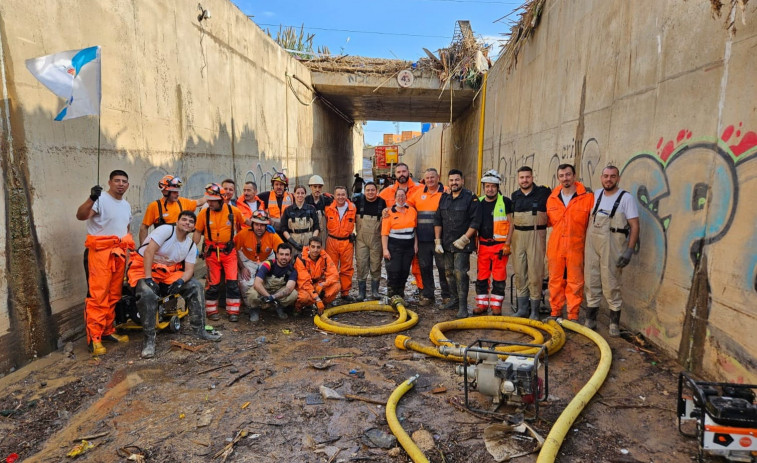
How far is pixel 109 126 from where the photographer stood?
523 centimetres

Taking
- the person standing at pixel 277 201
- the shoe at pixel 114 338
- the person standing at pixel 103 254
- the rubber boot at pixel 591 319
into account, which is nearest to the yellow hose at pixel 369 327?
the person standing at pixel 277 201

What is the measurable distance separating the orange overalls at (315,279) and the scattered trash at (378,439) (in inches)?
111

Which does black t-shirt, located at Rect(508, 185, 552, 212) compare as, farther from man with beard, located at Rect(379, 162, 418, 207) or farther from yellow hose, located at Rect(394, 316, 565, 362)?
man with beard, located at Rect(379, 162, 418, 207)

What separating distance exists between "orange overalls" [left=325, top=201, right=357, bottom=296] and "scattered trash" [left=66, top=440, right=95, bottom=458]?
395 centimetres

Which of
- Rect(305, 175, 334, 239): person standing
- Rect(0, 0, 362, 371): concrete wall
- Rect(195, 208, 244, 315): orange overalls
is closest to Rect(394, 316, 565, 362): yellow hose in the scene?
Rect(195, 208, 244, 315): orange overalls

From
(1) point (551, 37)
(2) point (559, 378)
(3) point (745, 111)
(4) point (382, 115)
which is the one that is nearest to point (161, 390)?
(2) point (559, 378)

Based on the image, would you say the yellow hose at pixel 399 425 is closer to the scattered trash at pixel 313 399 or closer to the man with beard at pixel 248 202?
the scattered trash at pixel 313 399

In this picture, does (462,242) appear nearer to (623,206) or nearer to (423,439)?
(623,206)

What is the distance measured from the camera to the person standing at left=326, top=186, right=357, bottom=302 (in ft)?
21.2

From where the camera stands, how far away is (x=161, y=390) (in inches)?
153

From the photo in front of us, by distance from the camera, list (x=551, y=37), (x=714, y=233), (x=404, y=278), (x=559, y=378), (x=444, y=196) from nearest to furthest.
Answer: (x=714, y=233) < (x=559, y=378) < (x=444, y=196) < (x=404, y=278) < (x=551, y=37)

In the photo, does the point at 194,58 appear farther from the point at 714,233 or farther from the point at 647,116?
the point at 714,233

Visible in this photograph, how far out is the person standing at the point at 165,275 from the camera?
4691 millimetres

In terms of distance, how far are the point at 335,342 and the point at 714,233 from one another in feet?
12.4
